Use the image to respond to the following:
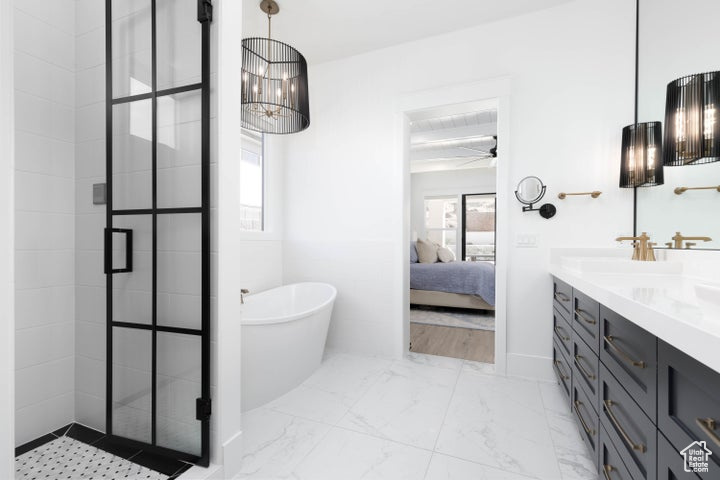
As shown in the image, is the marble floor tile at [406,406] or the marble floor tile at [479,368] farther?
the marble floor tile at [479,368]

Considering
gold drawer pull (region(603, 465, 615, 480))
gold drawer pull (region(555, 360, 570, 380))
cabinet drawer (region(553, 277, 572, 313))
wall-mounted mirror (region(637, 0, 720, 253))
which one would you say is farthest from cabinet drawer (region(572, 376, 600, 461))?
wall-mounted mirror (region(637, 0, 720, 253))

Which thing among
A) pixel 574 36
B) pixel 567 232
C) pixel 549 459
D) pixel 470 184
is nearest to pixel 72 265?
pixel 549 459

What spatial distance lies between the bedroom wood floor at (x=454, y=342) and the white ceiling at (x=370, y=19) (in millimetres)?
2764

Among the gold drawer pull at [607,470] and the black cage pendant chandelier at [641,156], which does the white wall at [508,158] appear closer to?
the black cage pendant chandelier at [641,156]

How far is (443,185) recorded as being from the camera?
7480mm

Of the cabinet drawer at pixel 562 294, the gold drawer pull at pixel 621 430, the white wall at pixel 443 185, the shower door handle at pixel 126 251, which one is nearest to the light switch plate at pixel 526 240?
the cabinet drawer at pixel 562 294

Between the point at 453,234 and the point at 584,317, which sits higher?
the point at 453,234

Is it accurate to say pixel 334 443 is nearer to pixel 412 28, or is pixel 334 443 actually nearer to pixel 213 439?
pixel 213 439

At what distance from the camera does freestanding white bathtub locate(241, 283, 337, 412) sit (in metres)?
1.93

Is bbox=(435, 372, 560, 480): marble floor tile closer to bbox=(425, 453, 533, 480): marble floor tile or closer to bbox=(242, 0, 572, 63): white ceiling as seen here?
bbox=(425, 453, 533, 480): marble floor tile

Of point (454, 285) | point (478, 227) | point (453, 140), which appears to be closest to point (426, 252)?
point (454, 285)

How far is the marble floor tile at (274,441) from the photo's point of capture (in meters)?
1.47

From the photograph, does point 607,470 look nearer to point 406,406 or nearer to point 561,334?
point 561,334

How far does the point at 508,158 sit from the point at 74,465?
3039mm
